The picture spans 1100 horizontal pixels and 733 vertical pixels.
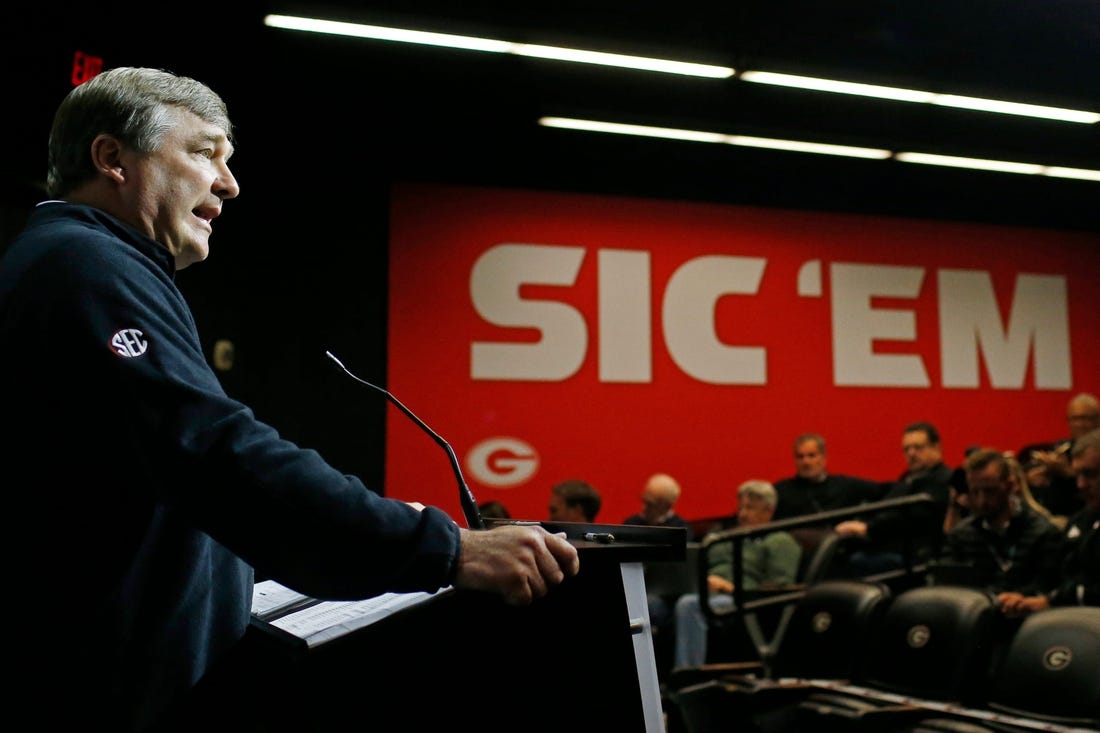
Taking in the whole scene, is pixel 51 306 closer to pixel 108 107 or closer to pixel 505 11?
pixel 108 107

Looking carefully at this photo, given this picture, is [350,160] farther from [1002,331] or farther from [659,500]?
[1002,331]

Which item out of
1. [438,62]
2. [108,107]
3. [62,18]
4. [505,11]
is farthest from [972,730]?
[62,18]

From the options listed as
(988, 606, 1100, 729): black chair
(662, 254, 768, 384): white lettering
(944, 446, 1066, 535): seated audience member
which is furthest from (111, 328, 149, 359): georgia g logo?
(662, 254, 768, 384): white lettering

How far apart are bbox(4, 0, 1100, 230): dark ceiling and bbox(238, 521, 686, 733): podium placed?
170 inches

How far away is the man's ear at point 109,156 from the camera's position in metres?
1.28

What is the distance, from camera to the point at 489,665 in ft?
3.87

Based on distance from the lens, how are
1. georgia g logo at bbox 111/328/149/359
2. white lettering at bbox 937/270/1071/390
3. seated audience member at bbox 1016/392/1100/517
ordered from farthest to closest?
white lettering at bbox 937/270/1071/390 → seated audience member at bbox 1016/392/1100/517 → georgia g logo at bbox 111/328/149/359

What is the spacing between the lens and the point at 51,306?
109 centimetres

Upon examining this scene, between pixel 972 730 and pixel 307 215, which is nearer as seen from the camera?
pixel 972 730

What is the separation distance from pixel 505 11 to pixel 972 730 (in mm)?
3687

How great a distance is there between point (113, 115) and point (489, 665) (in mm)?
776

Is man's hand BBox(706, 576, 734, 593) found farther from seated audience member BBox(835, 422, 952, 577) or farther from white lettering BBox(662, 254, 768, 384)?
white lettering BBox(662, 254, 768, 384)

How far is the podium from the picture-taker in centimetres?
110

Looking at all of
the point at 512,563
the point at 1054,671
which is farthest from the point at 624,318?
the point at 512,563
